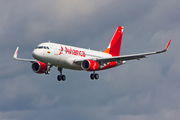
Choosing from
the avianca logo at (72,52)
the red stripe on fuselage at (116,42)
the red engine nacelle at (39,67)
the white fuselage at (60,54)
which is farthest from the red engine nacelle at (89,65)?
the red stripe on fuselage at (116,42)

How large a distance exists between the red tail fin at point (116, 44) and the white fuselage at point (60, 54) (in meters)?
10.3

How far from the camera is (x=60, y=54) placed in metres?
62.8

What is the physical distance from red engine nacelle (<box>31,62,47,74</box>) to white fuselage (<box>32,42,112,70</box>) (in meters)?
4.96

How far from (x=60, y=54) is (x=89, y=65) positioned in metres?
5.34

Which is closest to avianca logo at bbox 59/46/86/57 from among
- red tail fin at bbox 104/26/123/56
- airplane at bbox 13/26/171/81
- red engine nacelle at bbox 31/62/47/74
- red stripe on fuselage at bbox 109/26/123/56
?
airplane at bbox 13/26/171/81

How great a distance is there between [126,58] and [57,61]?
39.6 feet

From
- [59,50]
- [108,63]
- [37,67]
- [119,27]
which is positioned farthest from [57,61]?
[119,27]

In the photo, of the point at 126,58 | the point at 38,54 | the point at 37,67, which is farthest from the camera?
the point at 37,67

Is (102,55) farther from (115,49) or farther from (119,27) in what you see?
(119,27)

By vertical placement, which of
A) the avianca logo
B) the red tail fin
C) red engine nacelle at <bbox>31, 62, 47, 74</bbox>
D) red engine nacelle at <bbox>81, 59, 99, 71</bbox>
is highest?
the red tail fin

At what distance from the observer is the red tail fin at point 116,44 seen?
256 feet

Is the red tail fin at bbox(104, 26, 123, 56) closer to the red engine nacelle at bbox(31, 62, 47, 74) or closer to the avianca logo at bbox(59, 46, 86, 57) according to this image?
the avianca logo at bbox(59, 46, 86, 57)

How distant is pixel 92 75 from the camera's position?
2657 inches

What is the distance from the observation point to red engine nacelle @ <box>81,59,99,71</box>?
209ft
